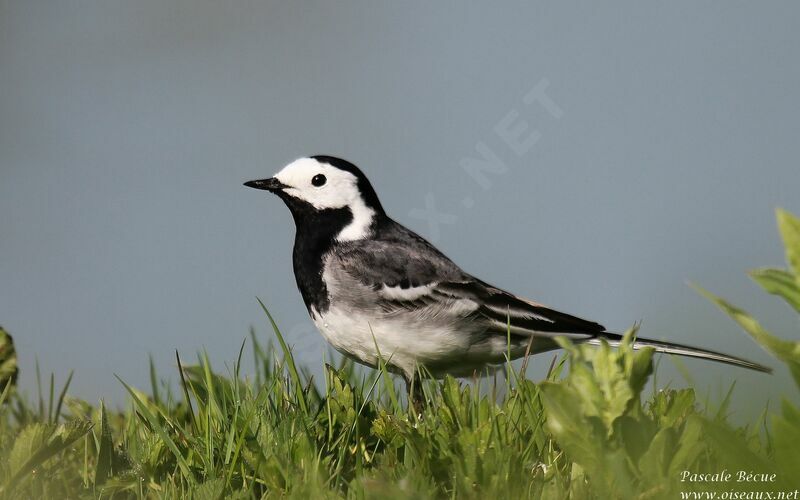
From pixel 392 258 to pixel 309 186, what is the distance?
851mm

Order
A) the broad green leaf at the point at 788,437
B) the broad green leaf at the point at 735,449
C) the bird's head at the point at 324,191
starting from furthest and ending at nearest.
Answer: the bird's head at the point at 324,191, the broad green leaf at the point at 735,449, the broad green leaf at the point at 788,437

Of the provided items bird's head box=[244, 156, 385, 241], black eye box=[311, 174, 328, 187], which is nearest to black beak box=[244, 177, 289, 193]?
bird's head box=[244, 156, 385, 241]

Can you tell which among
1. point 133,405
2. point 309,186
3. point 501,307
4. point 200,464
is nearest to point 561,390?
point 200,464

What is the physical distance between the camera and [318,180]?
6246mm

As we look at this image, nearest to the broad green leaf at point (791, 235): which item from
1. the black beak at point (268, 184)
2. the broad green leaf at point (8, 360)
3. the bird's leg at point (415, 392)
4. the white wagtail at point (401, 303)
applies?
the white wagtail at point (401, 303)

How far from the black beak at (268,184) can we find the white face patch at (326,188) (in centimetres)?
3

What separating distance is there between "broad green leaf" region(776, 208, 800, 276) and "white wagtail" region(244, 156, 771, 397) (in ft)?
10.2

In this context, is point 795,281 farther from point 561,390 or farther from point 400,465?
point 400,465

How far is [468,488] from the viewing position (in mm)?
3133

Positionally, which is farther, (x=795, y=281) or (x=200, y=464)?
(x=200, y=464)

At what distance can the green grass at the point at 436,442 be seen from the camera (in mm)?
2471

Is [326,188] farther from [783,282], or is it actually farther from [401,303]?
[783,282]

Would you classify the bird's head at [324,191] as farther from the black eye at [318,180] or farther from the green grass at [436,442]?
the green grass at [436,442]

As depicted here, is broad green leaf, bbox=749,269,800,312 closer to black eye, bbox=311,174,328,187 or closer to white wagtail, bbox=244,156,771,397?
white wagtail, bbox=244,156,771,397
